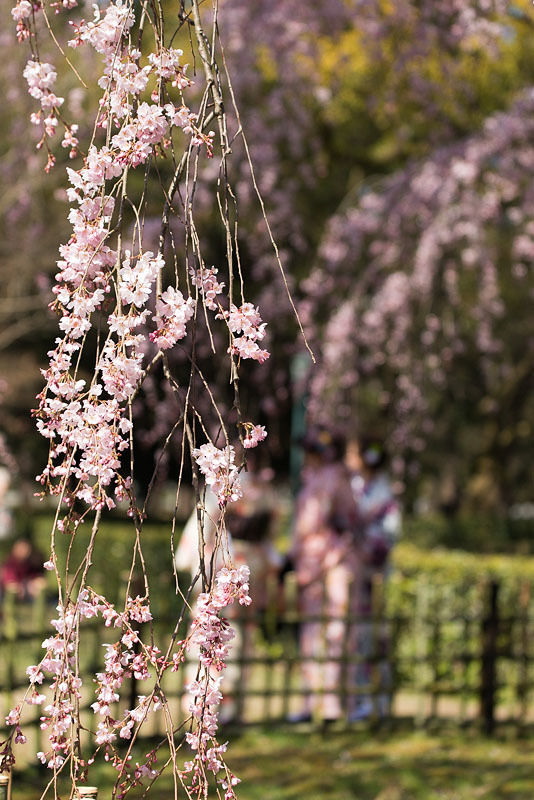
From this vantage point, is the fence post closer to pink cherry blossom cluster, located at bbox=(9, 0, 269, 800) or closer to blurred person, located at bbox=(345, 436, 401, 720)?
blurred person, located at bbox=(345, 436, 401, 720)

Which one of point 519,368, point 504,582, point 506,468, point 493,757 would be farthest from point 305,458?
point 506,468

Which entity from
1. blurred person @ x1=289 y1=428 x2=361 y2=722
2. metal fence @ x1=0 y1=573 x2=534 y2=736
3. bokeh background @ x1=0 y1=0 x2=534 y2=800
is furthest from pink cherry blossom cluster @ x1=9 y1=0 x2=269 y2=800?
blurred person @ x1=289 y1=428 x2=361 y2=722

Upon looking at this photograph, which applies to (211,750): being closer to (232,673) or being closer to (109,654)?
(109,654)

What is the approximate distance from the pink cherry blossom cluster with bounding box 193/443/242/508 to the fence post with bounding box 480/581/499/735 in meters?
5.03

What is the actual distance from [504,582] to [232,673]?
9.15 ft

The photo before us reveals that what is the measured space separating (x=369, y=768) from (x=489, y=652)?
1.46m

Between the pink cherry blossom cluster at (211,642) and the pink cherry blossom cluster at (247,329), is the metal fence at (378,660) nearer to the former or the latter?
the pink cherry blossom cluster at (211,642)

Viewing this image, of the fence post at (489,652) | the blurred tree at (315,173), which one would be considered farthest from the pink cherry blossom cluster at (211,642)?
the blurred tree at (315,173)

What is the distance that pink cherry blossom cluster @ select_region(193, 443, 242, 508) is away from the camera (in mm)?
1999

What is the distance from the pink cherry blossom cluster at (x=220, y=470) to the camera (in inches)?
78.7

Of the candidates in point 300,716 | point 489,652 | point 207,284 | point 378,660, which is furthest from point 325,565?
point 207,284

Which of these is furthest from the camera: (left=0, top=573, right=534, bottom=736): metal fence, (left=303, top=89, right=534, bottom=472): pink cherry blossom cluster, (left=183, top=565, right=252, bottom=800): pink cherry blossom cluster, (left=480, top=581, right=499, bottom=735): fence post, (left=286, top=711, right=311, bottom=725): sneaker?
(left=303, top=89, right=534, bottom=472): pink cherry blossom cluster

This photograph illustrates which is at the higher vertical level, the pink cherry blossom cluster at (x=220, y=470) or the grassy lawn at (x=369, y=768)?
the pink cherry blossom cluster at (x=220, y=470)

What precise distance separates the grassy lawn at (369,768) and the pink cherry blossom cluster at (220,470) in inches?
130
